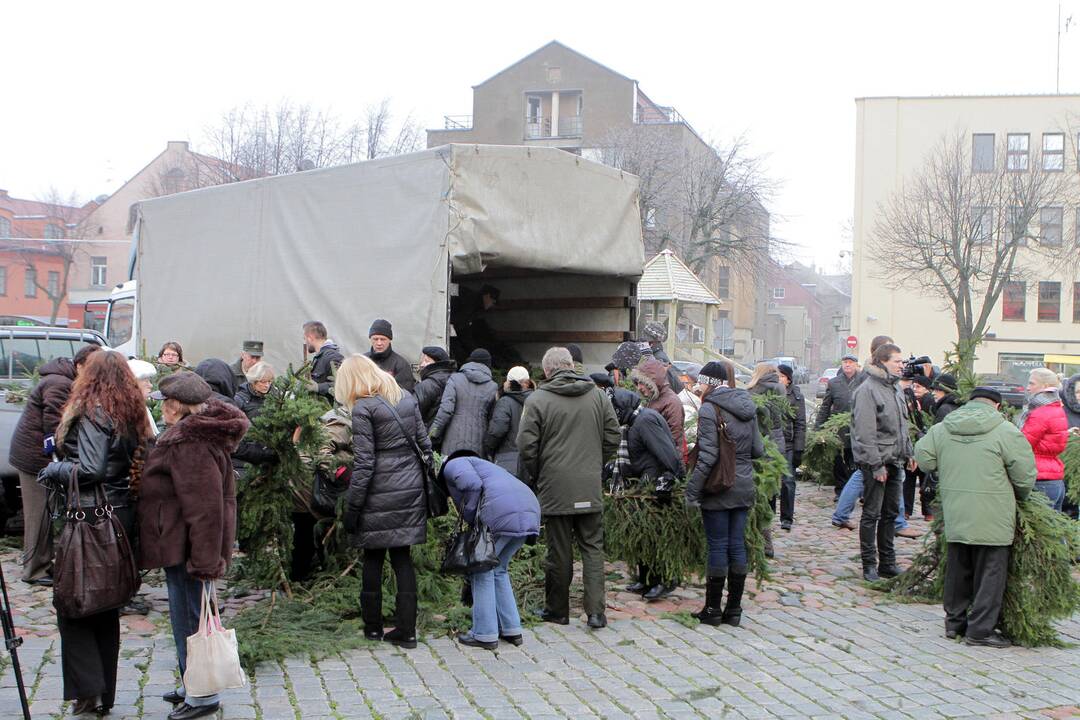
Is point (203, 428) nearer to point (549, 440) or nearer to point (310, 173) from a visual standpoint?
point (549, 440)

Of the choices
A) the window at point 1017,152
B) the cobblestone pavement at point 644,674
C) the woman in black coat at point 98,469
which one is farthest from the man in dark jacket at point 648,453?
the window at point 1017,152

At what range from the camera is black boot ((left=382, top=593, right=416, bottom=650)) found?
611 centimetres

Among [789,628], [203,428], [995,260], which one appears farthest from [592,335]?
[995,260]

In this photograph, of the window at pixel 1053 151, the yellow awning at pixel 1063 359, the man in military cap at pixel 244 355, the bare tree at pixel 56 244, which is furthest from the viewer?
the bare tree at pixel 56 244

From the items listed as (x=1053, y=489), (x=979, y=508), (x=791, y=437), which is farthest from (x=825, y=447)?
(x=979, y=508)

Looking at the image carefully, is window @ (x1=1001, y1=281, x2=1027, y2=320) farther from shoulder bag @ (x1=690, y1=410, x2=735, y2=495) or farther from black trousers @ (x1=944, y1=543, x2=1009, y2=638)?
shoulder bag @ (x1=690, y1=410, x2=735, y2=495)

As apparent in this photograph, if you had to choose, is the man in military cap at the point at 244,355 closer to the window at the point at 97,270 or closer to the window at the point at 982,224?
the window at the point at 982,224

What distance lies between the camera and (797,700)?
546cm

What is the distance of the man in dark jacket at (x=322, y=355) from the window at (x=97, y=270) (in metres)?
57.8

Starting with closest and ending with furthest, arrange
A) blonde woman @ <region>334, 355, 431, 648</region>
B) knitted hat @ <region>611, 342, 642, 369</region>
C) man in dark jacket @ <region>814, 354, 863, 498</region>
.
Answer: blonde woman @ <region>334, 355, 431, 648</region> < knitted hat @ <region>611, 342, 642, 369</region> < man in dark jacket @ <region>814, 354, 863, 498</region>

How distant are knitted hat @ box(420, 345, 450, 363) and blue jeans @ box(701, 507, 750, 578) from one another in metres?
2.67

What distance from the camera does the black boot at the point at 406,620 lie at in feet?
20.0

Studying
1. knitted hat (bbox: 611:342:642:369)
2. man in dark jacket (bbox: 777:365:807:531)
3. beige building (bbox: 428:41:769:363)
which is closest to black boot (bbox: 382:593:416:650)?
knitted hat (bbox: 611:342:642:369)

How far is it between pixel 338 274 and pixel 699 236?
39400 millimetres
